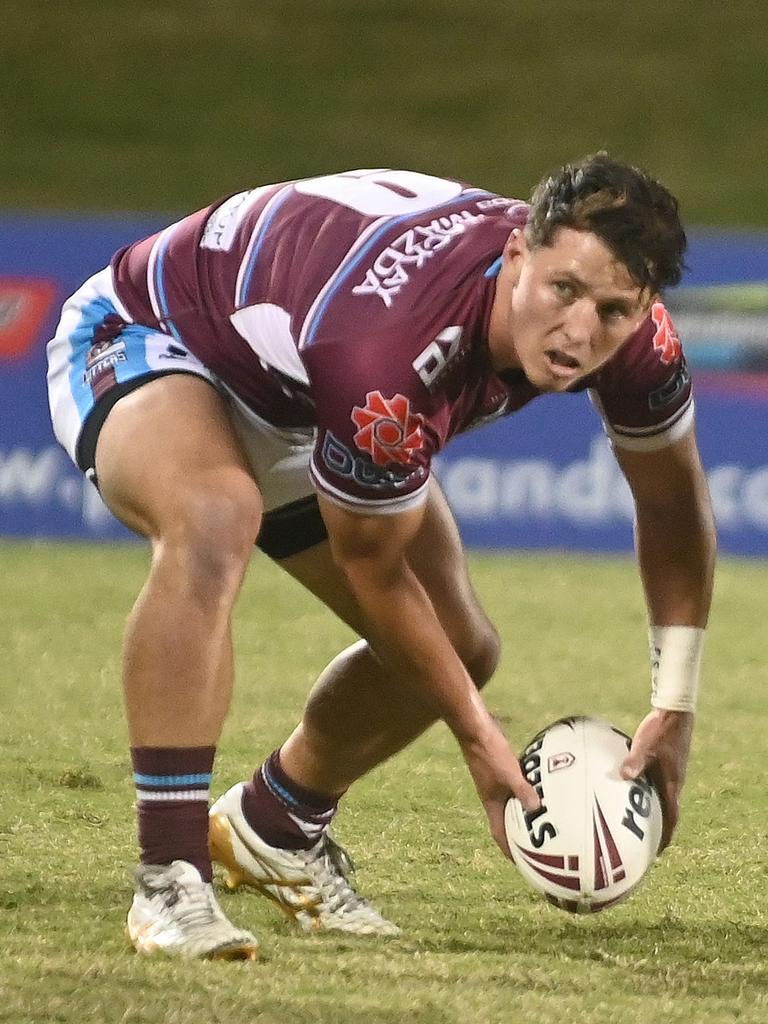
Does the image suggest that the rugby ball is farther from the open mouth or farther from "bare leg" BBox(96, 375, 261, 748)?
the open mouth

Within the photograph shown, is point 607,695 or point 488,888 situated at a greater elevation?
point 488,888

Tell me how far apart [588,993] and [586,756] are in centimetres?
39

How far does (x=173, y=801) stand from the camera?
300 cm

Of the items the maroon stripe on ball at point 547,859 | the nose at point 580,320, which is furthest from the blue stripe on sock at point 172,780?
the nose at point 580,320

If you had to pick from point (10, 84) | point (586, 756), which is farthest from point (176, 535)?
point (10, 84)

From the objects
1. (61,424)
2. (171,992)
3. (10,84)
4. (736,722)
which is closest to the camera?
(171,992)

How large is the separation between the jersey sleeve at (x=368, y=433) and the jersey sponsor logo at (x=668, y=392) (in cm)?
46

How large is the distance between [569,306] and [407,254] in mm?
332

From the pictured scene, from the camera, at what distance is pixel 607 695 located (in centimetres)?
577

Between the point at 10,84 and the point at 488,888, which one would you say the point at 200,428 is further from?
the point at 10,84

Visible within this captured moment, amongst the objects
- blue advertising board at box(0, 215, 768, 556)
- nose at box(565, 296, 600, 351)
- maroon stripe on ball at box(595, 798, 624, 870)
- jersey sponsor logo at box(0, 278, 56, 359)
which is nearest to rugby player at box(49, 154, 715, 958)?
nose at box(565, 296, 600, 351)

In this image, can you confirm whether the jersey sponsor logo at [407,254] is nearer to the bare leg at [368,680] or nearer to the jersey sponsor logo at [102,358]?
the jersey sponsor logo at [102,358]

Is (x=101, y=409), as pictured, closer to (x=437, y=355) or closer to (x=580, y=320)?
(x=437, y=355)

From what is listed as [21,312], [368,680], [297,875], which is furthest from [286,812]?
[21,312]
